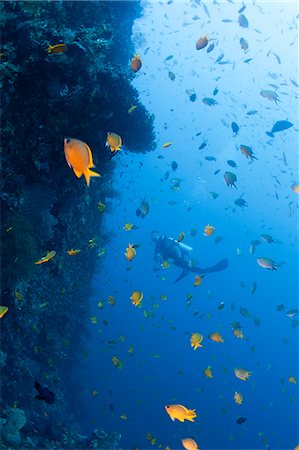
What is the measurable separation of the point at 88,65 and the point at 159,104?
2571 inches

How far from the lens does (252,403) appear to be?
1485 inches

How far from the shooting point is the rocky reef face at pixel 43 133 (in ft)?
23.4

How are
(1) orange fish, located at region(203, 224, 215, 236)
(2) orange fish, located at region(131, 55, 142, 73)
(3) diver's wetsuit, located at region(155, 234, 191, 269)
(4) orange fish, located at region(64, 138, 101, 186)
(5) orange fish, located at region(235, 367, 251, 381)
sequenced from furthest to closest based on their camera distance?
(3) diver's wetsuit, located at region(155, 234, 191, 269)
(1) orange fish, located at region(203, 224, 215, 236)
(5) orange fish, located at region(235, 367, 251, 381)
(2) orange fish, located at region(131, 55, 142, 73)
(4) orange fish, located at region(64, 138, 101, 186)

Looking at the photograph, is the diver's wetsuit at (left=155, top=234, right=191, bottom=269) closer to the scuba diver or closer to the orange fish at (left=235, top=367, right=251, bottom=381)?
the scuba diver

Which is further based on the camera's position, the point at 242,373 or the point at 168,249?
the point at 168,249

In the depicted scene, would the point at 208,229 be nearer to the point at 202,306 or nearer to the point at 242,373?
the point at 242,373

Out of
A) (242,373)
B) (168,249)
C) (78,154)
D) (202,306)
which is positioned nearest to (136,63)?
(78,154)

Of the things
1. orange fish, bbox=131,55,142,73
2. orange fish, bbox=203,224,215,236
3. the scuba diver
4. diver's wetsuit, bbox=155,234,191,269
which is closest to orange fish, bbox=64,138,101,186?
orange fish, bbox=131,55,142,73

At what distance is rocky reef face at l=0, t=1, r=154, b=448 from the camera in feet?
23.4

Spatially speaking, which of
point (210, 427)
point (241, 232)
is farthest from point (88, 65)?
point (241, 232)

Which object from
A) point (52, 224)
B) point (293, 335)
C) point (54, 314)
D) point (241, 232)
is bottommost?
point (241, 232)

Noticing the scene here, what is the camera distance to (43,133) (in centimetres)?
766

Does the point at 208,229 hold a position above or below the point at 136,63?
below

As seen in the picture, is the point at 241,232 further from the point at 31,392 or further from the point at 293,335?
the point at 31,392
